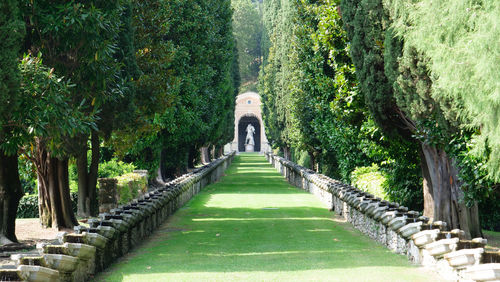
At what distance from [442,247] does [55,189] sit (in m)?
9.26

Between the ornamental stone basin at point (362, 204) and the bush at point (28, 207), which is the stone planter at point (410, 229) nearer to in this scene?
the ornamental stone basin at point (362, 204)

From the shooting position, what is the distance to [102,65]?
10.9 metres

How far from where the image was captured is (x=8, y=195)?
1149 cm

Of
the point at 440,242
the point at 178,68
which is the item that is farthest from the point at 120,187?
the point at 440,242

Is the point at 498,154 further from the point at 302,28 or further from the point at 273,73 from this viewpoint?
the point at 273,73

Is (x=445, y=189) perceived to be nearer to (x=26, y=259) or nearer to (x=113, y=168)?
(x=26, y=259)

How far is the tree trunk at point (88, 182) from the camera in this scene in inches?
653

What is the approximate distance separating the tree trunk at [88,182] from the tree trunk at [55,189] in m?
2.13

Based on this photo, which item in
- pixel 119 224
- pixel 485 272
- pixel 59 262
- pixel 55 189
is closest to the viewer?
pixel 485 272

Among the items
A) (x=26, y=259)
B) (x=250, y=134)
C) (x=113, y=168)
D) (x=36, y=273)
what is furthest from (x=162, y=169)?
(x=250, y=134)

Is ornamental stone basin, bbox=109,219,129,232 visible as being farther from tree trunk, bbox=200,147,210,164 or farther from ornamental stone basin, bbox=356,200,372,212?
tree trunk, bbox=200,147,210,164

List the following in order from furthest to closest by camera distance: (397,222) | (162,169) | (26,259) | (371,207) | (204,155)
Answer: (204,155), (162,169), (371,207), (397,222), (26,259)

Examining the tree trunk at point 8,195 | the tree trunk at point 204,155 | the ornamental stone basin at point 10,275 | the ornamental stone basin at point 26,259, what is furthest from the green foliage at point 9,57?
the tree trunk at point 204,155

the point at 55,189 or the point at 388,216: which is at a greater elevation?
the point at 55,189
